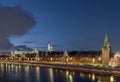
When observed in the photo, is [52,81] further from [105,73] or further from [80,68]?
[80,68]

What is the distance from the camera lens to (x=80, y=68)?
107375 mm

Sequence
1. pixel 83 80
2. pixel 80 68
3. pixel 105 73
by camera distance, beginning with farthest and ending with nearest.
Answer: pixel 80 68 < pixel 105 73 < pixel 83 80

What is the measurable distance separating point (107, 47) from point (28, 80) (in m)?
41.7

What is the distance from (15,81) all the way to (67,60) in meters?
63.0

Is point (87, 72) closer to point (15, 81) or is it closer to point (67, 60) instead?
point (15, 81)

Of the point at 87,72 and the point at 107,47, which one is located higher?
the point at 107,47

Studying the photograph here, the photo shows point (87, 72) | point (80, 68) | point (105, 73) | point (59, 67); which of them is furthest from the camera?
point (59, 67)

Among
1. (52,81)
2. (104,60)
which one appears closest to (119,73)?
(52,81)

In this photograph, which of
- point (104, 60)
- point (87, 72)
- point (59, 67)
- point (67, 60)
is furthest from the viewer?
point (67, 60)

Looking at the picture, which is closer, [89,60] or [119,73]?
[119,73]

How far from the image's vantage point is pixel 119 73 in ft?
272

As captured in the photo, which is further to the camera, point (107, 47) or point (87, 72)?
point (107, 47)

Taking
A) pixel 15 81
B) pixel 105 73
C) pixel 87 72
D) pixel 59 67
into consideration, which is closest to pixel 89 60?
pixel 59 67

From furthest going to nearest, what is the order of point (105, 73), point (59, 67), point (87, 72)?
point (59, 67) < point (87, 72) < point (105, 73)
